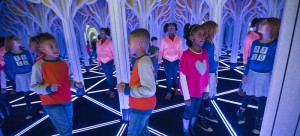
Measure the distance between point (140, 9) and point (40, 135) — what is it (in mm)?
4099

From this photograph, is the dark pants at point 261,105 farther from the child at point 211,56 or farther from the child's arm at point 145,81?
the child's arm at point 145,81

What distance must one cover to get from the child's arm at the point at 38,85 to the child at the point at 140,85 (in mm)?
923

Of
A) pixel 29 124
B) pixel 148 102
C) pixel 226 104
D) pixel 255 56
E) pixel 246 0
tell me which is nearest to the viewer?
pixel 148 102

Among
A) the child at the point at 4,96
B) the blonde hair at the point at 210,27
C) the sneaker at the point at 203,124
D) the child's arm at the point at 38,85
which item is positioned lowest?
the sneaker at the point at 203,124

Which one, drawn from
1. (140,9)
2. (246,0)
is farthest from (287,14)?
(246,0)

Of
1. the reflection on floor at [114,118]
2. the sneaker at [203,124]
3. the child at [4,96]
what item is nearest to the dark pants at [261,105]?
the reflection on floor at [114,118]

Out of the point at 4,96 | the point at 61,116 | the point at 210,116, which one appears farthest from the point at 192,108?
the point at 4,96

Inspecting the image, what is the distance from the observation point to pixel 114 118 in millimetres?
3869

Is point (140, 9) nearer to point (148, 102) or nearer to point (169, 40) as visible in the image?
point (169, 40)

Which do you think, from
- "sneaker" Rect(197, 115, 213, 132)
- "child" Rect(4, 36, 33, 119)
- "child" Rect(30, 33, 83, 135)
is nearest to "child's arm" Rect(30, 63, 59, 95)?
"child" Rect(30, 33, 83, 135)

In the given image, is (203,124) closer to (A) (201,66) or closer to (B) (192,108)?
(B) (192,108)

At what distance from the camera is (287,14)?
670 millimetres

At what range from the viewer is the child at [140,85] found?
6.16ft

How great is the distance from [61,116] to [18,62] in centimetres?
202
